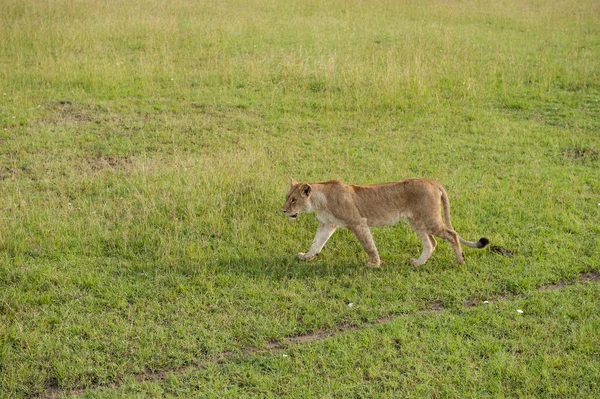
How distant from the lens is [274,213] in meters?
8.23

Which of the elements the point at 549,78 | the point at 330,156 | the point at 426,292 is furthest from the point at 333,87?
the point at 426,292

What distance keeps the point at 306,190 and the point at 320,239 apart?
601 mm

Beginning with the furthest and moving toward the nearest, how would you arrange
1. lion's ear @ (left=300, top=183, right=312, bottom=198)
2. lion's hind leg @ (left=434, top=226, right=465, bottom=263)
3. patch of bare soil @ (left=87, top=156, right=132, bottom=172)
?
patch of bare soil @ (left=87, top=156, right=132, bottom=172)
lion's hind leg @ (left=434, top=226, right=465, bottom=263)
lion's ear @ (left=300, top=183, right=312, bottom=198)

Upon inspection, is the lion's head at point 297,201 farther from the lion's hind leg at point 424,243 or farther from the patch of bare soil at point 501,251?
the patch of bare soil at point 501,251

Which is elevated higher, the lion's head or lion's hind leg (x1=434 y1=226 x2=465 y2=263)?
the lion's head

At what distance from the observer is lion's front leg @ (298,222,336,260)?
7344mm

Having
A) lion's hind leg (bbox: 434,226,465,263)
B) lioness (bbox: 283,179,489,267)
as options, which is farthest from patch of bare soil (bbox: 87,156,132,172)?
lion's hind leg (bbox: 434,226,465,263)

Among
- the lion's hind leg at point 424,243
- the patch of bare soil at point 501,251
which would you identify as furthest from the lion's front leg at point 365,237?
the patch of bare soil at point 501,251

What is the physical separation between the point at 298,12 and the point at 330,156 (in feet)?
36.1

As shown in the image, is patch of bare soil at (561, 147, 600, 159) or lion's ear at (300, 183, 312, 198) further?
patch of bare soil at (561, 147, 600, 159)

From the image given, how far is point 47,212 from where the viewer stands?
8094 mm

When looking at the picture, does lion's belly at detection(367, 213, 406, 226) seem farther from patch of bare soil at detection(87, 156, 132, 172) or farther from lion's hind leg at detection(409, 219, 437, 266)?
patch of bare soil at detection(87, 156, 132, 172)

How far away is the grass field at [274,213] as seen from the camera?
18.5 ft

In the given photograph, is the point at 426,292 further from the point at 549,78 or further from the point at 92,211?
the point at 549,78
